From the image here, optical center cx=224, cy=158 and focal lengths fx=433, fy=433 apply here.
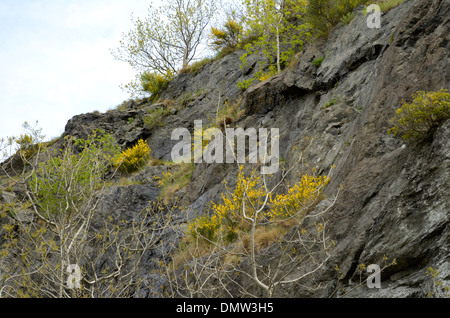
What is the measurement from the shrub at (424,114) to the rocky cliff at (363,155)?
15 centimetres

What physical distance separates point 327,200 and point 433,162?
6.63 ft

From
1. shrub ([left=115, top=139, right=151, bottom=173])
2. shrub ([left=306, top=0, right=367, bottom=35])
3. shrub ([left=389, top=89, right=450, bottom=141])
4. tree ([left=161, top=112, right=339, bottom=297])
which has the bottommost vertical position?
tree ([left=161, top=112, right=339, bottom=297])

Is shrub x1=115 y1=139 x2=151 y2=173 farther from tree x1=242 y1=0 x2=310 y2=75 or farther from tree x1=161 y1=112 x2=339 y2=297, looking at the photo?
tree x1=161 y1=112 x2=339 y2=297

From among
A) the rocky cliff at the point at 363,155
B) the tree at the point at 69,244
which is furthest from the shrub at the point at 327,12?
the tree at the point at 69,244

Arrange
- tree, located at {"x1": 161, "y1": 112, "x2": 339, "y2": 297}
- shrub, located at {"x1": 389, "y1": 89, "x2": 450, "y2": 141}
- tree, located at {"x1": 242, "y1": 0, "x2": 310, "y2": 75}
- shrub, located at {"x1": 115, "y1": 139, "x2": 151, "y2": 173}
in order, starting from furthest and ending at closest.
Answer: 1. shrub, located at {"x1": 115, "y1": 139, "x2": 151, "y2": 173}
2. tree, located at {"x1": 242, "y1": 0, "x2": 310, "y2": 75}
3. tree, located at {"x1": 161, "y1": 112, "x2": 339, "y2": 297}
4. shrub, located at {"x1": 389, "y1": 89, "x2": 450, "y2": 141}

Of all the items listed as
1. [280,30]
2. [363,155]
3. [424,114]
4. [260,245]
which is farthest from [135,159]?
[424,114]

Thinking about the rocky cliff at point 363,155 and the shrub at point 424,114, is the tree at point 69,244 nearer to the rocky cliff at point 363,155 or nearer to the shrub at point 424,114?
the rocky cliff at point 363,155

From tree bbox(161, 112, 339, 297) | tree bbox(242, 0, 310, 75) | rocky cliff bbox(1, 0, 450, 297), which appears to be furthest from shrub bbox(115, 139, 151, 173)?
tree bbox(161, 112, 339, 297)

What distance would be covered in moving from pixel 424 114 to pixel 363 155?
1.46 meters

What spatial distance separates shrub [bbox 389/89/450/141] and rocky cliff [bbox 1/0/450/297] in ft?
0.51

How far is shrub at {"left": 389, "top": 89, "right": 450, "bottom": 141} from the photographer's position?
18.3ft

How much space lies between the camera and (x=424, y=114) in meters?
5.68

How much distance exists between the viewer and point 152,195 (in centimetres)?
1310
